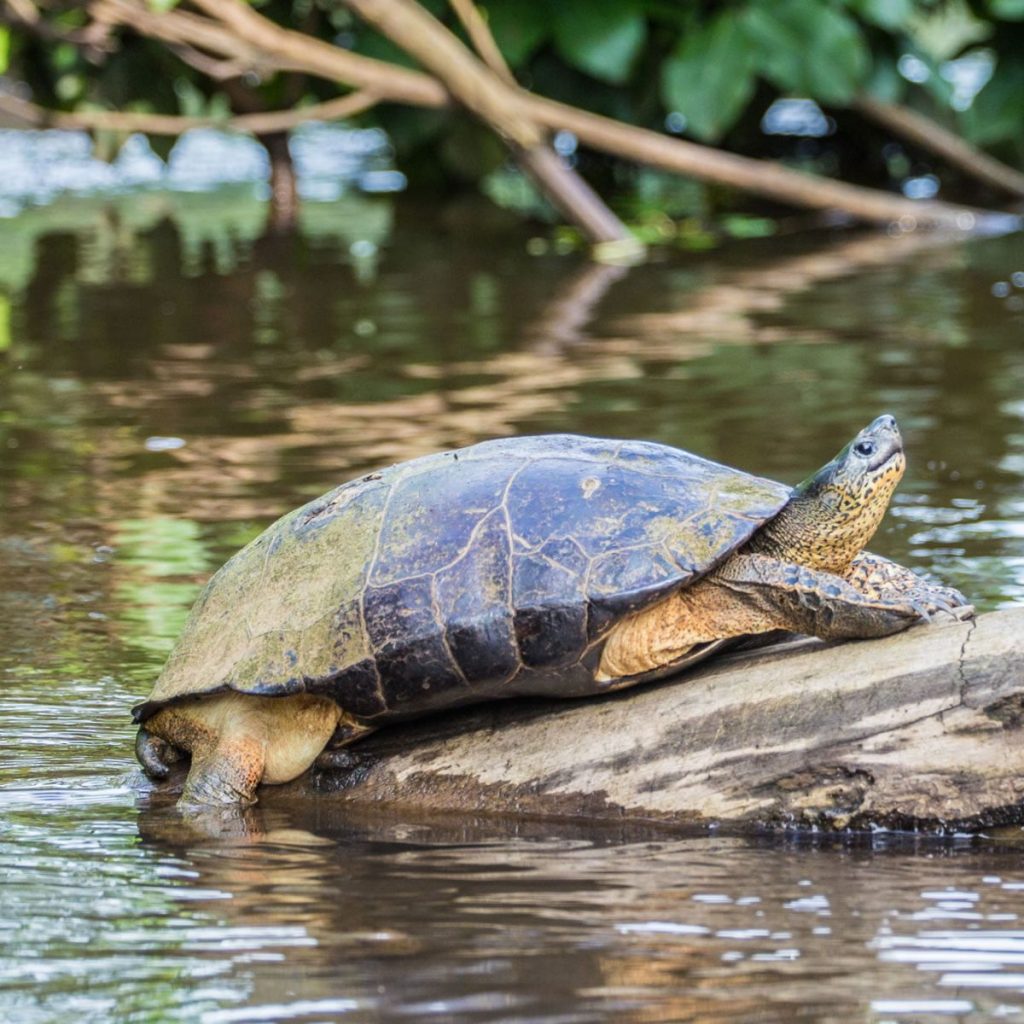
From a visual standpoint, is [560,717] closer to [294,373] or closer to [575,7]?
[294,373]

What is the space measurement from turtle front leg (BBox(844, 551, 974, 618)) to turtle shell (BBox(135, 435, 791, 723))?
0.85ft

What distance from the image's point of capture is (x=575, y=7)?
1447 centimetres

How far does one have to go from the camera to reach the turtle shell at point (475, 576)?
3986 millimetres

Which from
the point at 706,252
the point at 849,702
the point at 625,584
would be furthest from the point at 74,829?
the point at 706,252

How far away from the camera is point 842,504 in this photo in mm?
4141

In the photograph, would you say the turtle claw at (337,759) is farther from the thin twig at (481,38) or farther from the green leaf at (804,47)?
the green leaf at (804,47)

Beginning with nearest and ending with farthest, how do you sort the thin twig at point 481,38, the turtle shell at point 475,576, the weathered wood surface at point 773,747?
the weathered wood surface at point 773,747
the turtle shell at point 475,576
the thin twig at point 481,38

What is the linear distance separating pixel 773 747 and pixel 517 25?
1126cm

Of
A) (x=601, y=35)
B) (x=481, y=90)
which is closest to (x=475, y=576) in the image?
(x=481, y=90)

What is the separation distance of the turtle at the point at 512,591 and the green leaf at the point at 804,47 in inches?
402

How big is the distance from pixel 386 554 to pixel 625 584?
560 mm

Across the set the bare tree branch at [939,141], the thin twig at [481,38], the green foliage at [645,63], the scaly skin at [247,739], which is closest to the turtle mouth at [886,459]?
the scaly skin at [247,739]

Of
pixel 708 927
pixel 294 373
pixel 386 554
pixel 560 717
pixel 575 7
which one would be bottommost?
pixel 708 927

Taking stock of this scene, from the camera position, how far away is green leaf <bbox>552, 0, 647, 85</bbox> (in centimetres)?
1423
